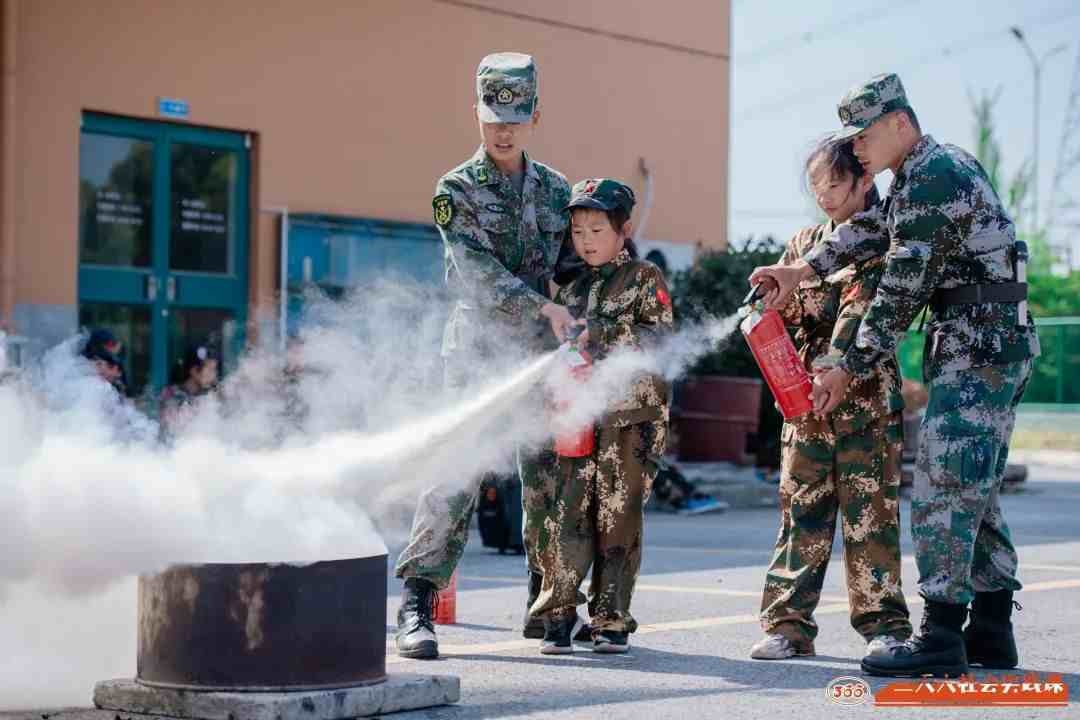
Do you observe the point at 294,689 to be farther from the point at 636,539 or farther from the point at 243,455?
the point at 636,539

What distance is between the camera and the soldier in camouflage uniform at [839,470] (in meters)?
6.27

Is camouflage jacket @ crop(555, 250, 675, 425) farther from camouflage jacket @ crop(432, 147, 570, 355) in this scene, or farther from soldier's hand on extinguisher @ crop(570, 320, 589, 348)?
camouflage jacket @ crop(432, 147, 570, 355)

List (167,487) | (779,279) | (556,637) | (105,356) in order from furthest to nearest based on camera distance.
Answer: (105,356)
(556,637)
(779,279)
(167,487)

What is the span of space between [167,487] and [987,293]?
2.81m

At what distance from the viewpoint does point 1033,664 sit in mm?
6227

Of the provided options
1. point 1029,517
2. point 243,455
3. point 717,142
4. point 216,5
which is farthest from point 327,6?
point 243,455

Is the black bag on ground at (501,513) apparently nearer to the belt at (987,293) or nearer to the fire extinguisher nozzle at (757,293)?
Answer: the fire extinguisher nozzle at (757,293)

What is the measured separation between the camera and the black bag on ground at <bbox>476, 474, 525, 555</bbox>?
11.2 meters

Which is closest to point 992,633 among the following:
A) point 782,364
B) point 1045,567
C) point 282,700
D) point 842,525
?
point 842,525

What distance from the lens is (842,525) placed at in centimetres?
636

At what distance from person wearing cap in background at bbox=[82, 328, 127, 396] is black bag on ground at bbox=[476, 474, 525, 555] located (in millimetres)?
2562

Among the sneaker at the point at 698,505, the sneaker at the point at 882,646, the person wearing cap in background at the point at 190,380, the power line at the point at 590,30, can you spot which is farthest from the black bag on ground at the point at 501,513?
the power line at the point at 590,30

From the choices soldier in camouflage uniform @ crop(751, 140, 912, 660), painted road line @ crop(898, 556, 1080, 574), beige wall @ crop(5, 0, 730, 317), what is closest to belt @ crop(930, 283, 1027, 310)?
soldier in camouflage uniform @ crop(751, 140, 912, 660)

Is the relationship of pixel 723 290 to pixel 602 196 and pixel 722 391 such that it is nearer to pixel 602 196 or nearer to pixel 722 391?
pixel 722 391
